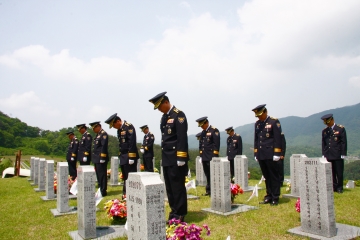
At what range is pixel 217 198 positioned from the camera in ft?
22.7

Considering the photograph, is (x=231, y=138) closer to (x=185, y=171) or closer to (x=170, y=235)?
(x=185, y=171)

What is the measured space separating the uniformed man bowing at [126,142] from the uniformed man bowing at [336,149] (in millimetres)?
5915

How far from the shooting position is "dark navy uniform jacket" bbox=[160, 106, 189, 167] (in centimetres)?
596

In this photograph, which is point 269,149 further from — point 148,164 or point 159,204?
point 148,164

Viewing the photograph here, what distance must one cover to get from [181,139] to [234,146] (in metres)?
7.85

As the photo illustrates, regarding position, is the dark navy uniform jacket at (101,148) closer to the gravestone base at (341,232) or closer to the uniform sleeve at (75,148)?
the uniform sleeve at (75,148)

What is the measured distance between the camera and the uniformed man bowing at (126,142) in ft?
29.5

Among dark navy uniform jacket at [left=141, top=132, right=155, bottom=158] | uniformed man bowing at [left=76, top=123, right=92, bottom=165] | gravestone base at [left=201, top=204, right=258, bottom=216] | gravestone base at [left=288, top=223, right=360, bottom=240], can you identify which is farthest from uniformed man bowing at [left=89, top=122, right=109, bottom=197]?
gravestone base at [left=288, top=223, right=360, bottom=240]

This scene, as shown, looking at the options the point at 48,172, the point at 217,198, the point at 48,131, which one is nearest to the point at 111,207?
the point at 217,198

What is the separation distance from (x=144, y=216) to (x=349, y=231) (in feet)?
12.1

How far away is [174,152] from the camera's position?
6094 mm

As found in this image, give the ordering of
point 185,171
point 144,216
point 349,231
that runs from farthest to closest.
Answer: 1. point 185,171
2. point 349,231
3. point 144,216

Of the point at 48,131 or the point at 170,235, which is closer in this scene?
the point at 170,235

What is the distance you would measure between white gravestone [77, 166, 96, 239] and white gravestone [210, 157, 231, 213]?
278 cm
